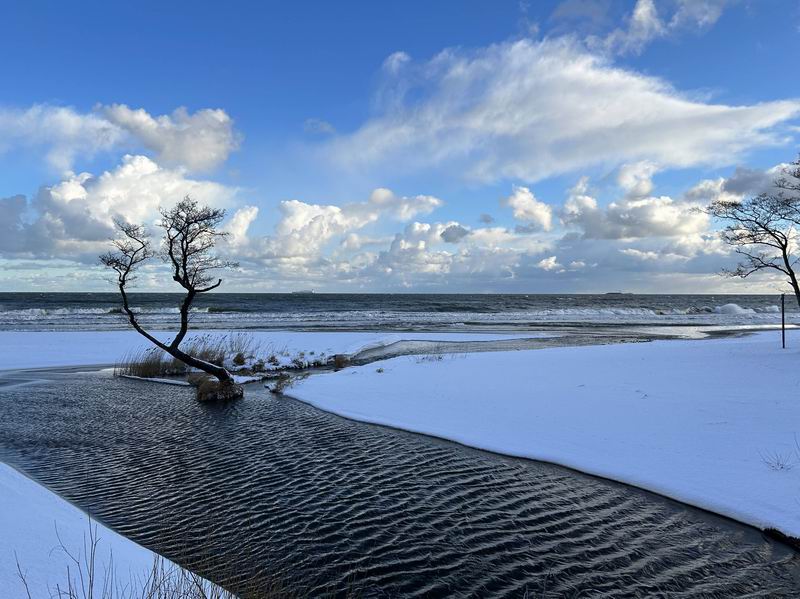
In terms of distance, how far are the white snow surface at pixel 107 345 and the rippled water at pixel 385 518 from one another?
49.9 ft

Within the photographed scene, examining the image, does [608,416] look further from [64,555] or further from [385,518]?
[64,555]

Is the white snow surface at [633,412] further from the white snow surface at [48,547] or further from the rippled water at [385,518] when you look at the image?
the white snow surface at [48,547]

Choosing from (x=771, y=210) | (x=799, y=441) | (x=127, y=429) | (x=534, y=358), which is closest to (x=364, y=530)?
(x=799, y=441)

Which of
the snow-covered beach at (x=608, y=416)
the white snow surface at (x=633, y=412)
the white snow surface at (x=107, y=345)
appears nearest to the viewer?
the snow-covered beach at (x=608, y=416)

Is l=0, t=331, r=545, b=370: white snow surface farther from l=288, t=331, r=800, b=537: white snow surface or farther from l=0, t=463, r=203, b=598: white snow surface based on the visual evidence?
l=0, t=463, r=203, b=598: white snow surface

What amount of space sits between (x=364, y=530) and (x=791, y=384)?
12.5 m

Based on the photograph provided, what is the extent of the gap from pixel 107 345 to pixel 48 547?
1210 inches

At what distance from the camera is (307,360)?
2678 cm

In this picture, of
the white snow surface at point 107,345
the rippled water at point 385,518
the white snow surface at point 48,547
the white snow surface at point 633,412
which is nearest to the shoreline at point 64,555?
the white snow surface at point 48,547

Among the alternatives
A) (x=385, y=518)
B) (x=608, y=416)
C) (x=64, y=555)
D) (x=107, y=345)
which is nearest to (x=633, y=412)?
Answer: (x=608, y=416)

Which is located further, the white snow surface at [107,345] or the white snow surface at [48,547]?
the white snow surface at [107,345]

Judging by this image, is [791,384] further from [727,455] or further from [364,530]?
[364,530]

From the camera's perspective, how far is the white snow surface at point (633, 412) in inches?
336

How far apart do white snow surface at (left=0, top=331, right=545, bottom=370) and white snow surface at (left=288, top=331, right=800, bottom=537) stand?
34.4ft
